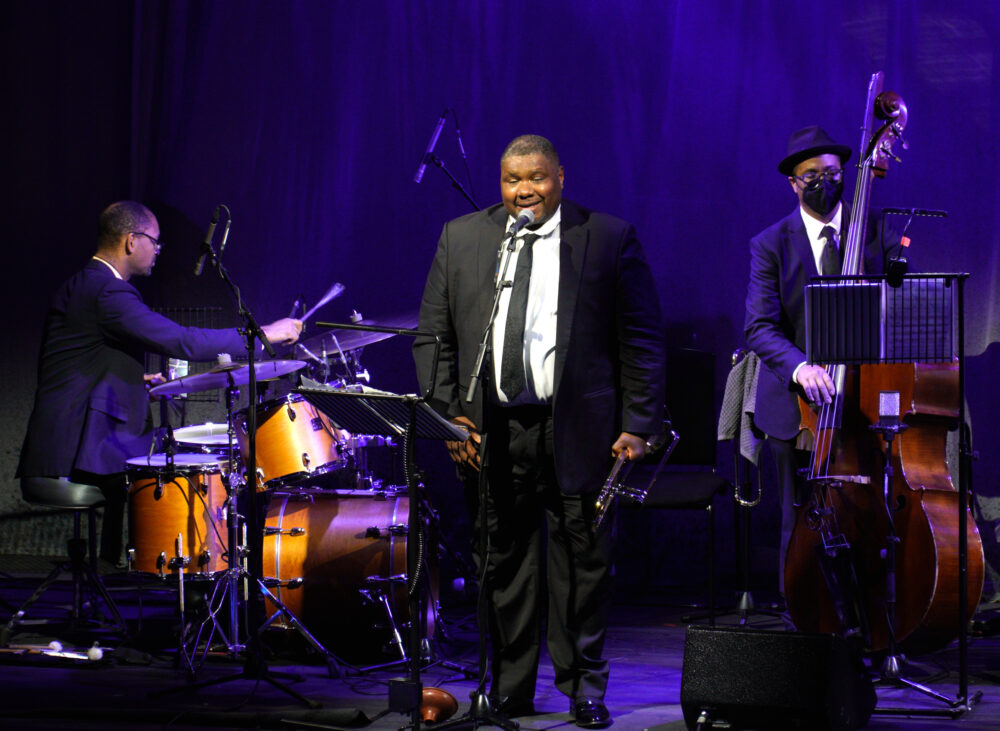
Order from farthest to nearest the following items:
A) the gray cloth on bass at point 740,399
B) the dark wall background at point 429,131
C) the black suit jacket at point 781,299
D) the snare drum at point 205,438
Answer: the dark wall background at point 429,131, the gray cloth on bass at point 740,399, the snare drum at point 205,438, the black suit jacket at point 781,299

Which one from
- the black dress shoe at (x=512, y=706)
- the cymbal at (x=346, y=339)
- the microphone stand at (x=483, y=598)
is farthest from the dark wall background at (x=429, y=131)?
the microphone stand at (x=483, y=598)

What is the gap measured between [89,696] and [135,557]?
0.67 metres

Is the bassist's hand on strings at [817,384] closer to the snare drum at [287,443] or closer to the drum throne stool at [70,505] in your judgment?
the snare drum at [287,443]

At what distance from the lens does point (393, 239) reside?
6.33m

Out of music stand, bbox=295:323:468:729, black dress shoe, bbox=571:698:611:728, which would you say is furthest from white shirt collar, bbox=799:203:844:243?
black dress shoe, bbox=571:698:611:728

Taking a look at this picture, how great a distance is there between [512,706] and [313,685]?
34.6 inches

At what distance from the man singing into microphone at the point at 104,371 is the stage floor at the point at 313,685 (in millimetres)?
540

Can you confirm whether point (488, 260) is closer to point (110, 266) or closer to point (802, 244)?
point (802, 244)

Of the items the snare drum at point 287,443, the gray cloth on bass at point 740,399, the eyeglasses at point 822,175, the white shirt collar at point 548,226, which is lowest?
the snare drum at point 287,443

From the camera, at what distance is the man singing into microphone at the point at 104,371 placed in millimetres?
4605

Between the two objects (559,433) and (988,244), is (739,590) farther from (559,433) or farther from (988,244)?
(559,433)

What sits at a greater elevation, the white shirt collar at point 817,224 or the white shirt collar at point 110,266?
the white shirt collar at point 817,224

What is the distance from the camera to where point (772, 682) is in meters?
2.93

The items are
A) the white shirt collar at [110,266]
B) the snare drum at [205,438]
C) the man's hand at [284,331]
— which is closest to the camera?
the man's hand at [284,331]
